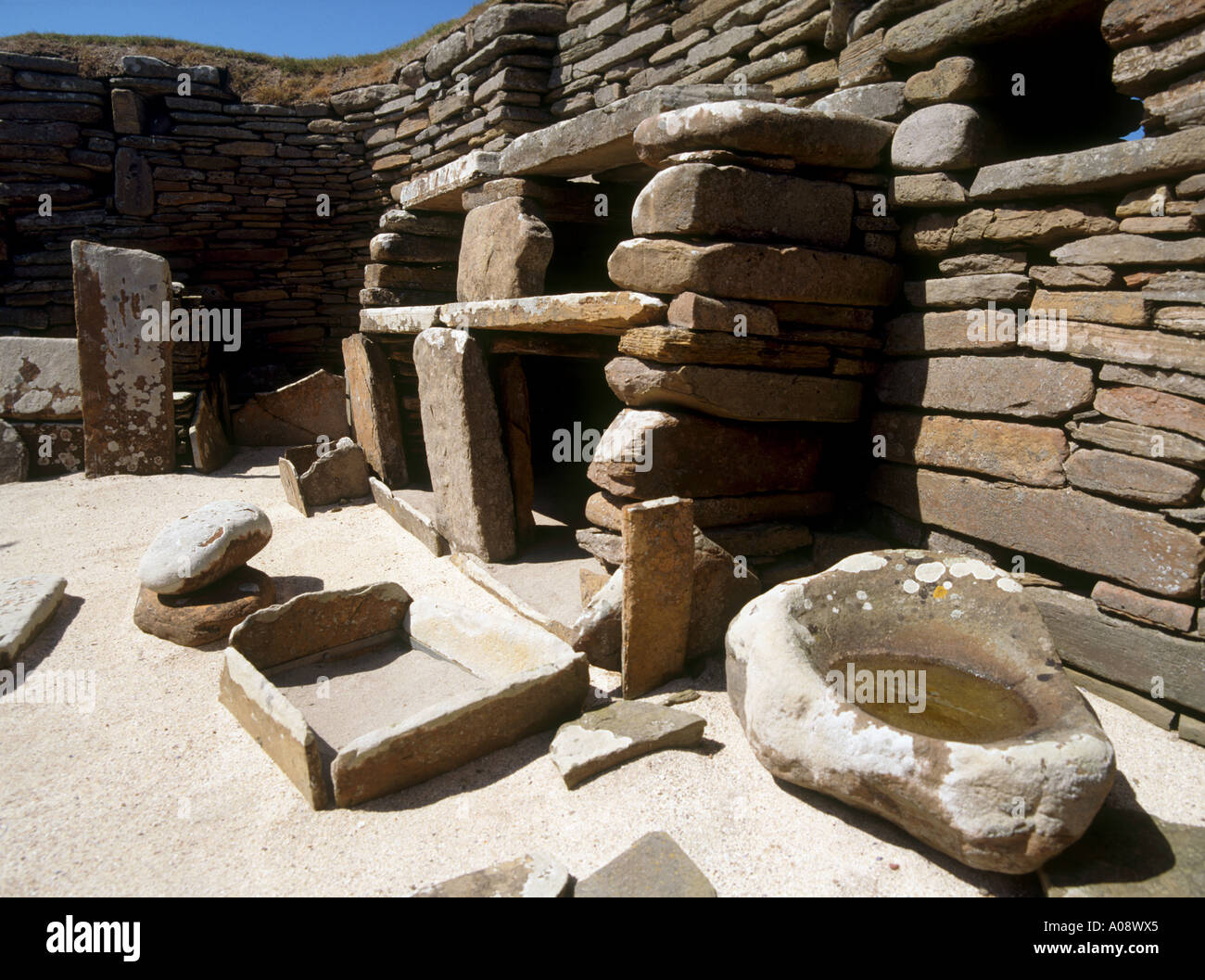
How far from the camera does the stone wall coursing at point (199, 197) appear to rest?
356 inches

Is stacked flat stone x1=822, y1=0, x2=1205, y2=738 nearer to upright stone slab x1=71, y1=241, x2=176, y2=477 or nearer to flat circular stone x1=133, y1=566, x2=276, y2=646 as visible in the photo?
flat circular stone x1=133, y1=566, x2=276, y2=646

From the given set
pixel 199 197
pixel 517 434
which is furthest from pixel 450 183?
A: pixel 199 197

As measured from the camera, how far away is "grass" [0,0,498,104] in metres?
9.74

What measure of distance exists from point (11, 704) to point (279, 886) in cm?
195

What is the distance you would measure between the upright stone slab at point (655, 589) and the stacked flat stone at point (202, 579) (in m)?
2.15

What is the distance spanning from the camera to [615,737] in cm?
290

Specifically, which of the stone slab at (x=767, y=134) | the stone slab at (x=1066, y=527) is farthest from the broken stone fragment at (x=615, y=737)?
the stone slab at (x=767, y=134)

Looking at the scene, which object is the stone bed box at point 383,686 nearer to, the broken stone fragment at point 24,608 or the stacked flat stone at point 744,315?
the stacked flat stone at point 744,315

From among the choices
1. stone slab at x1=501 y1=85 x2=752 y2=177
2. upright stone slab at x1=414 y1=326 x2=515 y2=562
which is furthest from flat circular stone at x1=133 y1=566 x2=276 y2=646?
stone slab at x1=501 y1=85 x2=752 y2=177

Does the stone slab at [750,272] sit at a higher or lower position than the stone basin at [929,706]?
higher
